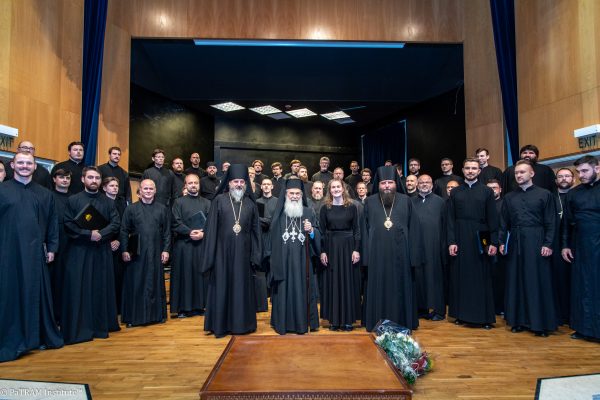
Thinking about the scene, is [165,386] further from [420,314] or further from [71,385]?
[420,314]

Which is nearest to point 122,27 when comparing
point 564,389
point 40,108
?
point 40,108

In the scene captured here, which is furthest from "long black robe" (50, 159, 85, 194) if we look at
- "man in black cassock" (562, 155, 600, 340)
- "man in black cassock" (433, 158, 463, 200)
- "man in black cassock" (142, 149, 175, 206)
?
"man in black cassock" (562, 155, 600, 340)

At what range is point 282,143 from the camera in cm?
1397

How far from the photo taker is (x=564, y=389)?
5.89 ft

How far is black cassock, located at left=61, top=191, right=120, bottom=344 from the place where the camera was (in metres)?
4.34

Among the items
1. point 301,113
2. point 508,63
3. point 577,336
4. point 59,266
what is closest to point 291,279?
point 59,266

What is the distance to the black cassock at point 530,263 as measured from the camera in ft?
14.8

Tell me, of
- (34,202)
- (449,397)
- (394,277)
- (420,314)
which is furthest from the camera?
(420,314)

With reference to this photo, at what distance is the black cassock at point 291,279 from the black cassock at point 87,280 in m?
1.84

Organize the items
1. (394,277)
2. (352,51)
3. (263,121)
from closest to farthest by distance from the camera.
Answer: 1. (394,277)
2. (352,51)
3. (263,121)

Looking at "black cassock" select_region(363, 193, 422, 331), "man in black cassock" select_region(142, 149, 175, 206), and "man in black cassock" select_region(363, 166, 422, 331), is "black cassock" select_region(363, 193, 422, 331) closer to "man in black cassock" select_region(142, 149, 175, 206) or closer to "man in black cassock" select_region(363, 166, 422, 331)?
"man in black cassock" select_region(363, 166, 422, 331)

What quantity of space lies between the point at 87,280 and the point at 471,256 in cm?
434

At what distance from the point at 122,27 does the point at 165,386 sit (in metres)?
7.05

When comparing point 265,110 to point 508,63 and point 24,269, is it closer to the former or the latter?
point 508,63
